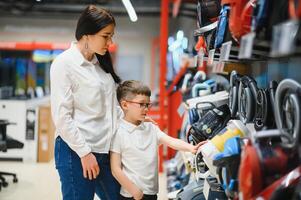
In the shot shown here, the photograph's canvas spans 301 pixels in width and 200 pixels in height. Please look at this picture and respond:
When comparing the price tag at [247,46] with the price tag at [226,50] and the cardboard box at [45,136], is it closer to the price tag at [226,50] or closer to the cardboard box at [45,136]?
the price tag at [226,50]

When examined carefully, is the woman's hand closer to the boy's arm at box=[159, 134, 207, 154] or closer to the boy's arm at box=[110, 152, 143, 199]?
the boy's arm at box=[110, 152, 143, 199]

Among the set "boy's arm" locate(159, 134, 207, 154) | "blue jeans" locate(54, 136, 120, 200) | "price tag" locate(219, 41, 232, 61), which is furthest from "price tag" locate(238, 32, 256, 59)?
"blue jeans" locate(54, 136, 120, 200)

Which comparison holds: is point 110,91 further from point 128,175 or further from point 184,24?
point 184,24

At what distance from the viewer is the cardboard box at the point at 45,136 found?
621 centimetres

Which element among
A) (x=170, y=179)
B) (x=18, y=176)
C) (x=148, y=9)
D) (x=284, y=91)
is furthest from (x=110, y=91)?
(x=148, y=9)

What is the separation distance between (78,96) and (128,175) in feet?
1.63

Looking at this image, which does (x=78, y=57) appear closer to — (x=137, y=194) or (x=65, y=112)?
(x=65, y=112)

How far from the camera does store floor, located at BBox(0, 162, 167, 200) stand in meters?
4.19

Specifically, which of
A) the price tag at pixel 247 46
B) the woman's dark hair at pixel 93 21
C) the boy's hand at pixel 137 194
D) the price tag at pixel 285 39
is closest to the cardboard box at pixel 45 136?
the boy's hand at pixel 137 194

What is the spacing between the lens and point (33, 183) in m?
4.90

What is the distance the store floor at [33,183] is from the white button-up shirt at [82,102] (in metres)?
1.59

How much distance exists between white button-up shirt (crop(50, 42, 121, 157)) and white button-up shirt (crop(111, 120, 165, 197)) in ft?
0.20

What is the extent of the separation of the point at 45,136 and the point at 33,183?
1560mm

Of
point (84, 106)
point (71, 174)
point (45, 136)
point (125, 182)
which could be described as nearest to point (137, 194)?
point (125, 182)
